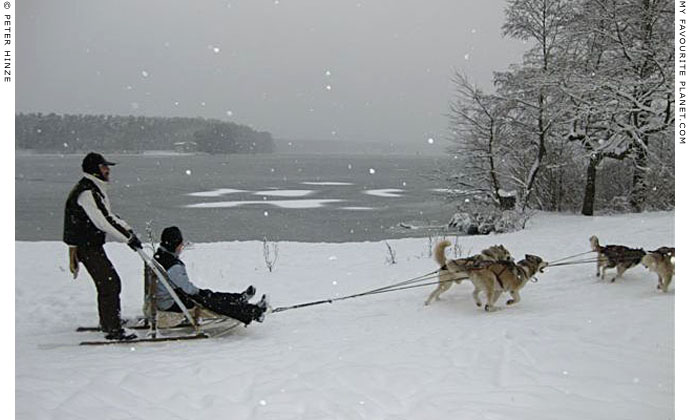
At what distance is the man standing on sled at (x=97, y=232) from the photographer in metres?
5.44

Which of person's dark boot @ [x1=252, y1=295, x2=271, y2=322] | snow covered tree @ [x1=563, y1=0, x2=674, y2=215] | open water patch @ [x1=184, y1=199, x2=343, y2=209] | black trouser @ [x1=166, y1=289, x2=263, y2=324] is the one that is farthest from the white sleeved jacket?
open water patch @ [x1=184, y1=199, x2=343, y2=209]

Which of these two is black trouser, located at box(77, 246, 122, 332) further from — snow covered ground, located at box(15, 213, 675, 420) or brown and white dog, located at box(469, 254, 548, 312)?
brown and white dog, located at box(469, 254, 548, 312)

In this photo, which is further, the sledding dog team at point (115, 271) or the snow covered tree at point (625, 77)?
the snow covered tree at point (625, 77)

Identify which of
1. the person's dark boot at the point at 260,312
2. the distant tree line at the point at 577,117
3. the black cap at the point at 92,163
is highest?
the distant tree line at the point at 577,117

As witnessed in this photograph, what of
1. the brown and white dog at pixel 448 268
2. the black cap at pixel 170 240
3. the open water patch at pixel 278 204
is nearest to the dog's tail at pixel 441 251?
the brown and white dog at pixel 448 268

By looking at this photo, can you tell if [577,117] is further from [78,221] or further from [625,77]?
[78,221]

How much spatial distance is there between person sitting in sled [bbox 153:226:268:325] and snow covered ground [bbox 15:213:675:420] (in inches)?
12.3

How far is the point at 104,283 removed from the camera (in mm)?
5652

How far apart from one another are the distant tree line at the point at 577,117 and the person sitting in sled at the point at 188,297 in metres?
15.3

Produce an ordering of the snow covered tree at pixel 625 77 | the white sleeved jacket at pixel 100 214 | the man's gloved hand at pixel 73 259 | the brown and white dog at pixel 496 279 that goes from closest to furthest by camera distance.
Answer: the white sleeved jacket at pixel 100 214
the man's gloved hand at pixel 73 259
the brown and white dog at pixel 496 279
the snow covered tree at pixel 625 77

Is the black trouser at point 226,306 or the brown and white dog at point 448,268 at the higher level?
the brown and white dog at point 448,268

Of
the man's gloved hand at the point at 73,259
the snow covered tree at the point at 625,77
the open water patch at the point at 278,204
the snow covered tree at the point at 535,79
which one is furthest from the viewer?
the open water patch at the point at 278,204

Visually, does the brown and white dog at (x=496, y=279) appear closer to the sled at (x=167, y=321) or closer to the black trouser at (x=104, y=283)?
the sled at (x=167, y=321)

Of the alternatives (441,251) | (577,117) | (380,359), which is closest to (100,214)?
(380,359)
